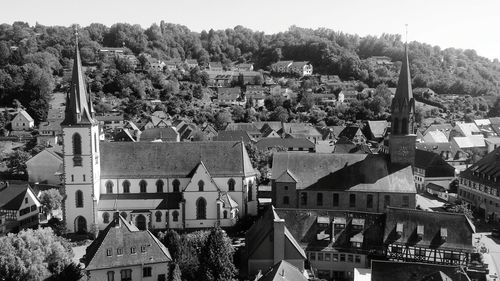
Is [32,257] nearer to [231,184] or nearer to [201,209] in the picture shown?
[201,209]

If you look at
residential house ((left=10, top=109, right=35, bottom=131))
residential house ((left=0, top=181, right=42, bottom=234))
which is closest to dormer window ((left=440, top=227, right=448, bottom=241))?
residential house ((left=0, top=181, right=42, bottom=234))

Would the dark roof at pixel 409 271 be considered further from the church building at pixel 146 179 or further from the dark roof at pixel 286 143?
the dark roof at pixel 286 143

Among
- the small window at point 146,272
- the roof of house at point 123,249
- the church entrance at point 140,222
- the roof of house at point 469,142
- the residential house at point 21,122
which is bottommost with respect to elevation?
the small window at point 146,272

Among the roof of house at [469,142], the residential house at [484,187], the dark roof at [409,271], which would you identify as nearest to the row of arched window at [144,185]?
the dark roof at [409,271]

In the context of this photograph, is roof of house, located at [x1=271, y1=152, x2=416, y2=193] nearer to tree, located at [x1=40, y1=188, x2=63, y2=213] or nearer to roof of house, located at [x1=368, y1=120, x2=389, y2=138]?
tree, located at [x1=40, y1=188, x2=63, y2=213]

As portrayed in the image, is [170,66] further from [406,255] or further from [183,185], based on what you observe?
[406,255]
